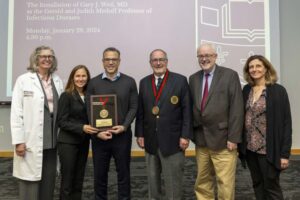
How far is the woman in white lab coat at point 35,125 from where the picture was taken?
236 cm

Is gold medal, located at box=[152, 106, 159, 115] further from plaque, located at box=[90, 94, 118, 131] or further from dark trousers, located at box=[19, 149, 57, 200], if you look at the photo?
dark trousers, located at box=[19, 149, 57, 200]

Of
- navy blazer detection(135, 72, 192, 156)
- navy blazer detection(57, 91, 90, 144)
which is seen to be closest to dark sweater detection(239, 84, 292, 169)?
navy blazer detection(135, 72, 192, 156)

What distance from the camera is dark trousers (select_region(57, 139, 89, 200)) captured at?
97.6 inches

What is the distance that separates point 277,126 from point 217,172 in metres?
0.67

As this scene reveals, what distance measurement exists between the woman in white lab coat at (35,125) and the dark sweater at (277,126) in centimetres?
189

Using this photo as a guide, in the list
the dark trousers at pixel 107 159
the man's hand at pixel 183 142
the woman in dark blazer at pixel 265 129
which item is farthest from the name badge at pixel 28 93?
the woman in dark blazer at pixel 265 129

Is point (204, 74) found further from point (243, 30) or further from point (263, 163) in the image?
point (243, 30)

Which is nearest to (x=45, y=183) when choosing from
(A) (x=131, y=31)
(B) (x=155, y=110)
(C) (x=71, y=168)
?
(C) (x=71, y=168)

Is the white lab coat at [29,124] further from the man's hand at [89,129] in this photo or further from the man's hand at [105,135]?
the man's hand at [105,135]

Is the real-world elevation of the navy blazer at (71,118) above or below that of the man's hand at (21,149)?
above

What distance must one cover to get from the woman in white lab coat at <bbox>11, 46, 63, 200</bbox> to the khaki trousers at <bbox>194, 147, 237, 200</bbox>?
1.41 m

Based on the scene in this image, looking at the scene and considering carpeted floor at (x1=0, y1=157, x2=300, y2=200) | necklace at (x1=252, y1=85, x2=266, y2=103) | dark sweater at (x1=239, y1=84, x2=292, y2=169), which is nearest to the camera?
dark sweater at (x1=239, y1=84, x2=292, y2=169)

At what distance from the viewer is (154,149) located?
8.11ft

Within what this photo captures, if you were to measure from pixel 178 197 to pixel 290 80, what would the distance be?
2.64 meters
